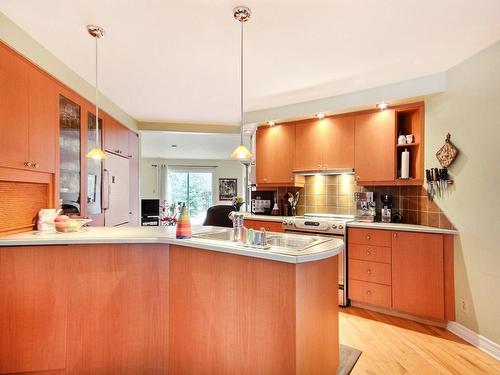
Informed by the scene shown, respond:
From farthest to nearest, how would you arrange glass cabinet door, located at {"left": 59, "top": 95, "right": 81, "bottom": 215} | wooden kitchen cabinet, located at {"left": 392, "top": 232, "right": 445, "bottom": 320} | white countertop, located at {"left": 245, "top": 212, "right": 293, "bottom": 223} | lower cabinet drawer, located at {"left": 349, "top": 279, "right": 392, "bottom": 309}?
white countertop, located at {"left": 245, "top": 212, "right": 293, "bottom": 223} < lower cabinet drawer, located at {"left": 349, "top": 279, "right": 392, "bottom": 309} < wooden kitchen cabinet, located at {"left": 392, "top": 232, "right": 445, "bottom": 320} < glass cabinet door, located at {"left": 59, "top": 95, "right": 81, "bottom": 215}

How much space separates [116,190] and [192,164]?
17.7ft

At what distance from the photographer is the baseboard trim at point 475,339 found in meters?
2.18

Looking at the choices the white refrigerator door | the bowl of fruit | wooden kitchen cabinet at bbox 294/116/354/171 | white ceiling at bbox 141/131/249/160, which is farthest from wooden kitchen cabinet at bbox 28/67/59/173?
wooden kitchen cabinet at bbox 294/116/354/171

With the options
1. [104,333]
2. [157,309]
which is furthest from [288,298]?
[104,333]

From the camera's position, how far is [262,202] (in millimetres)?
4230

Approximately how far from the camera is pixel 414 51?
2389 mm

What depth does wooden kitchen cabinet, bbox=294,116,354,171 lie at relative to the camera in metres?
3.47

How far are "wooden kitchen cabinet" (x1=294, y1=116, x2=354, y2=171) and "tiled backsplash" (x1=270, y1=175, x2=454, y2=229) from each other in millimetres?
294

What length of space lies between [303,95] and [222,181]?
6.17 m

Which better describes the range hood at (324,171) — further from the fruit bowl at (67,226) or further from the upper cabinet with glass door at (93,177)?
the fruit bowl at (67,226)

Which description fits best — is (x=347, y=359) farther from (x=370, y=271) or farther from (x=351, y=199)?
(x=351, y=199)

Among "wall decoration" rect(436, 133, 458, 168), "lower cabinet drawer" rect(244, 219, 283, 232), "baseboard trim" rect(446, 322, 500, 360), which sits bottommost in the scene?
"baseboard trim" rect(446, 322, 500, 360)

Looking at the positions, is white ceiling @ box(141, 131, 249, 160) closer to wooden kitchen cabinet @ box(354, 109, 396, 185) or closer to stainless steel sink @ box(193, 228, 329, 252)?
wooden kitchen cabinet @ box(354, 109, 396, 185)

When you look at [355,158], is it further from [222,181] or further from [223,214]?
[222,181]
